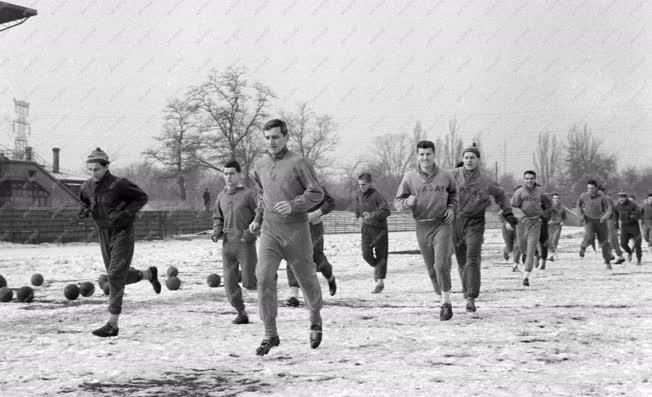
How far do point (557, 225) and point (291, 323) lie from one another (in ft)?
44.2

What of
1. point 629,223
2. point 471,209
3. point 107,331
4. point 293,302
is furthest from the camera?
point 629,223

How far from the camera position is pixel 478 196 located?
27.3 feet

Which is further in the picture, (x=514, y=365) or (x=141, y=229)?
(x=141, y=229)

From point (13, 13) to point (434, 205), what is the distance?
34.8 metres

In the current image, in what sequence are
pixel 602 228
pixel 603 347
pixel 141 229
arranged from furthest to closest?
pixel 141 229 < pixel 602 228 < pixel 603 347

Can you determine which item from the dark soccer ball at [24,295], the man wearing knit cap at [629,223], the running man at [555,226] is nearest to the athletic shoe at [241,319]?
the dark soccer ball at [24,295]

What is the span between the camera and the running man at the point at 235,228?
739 centimetres

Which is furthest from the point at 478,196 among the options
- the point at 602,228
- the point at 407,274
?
the point at 602,228

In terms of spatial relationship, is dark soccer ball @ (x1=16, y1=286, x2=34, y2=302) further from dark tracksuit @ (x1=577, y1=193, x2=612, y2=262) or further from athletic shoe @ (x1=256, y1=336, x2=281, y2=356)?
dark tracksuit @ (x1=577, y1=193, x2=612, y2=262)

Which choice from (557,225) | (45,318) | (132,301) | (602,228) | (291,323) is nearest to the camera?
(291,323)

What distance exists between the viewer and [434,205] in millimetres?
7367

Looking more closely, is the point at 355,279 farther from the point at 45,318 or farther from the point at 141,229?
the point at 141,229

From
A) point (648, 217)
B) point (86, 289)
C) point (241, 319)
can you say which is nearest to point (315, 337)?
point (241, 319)

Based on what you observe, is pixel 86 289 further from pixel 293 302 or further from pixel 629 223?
pixel 629 223
